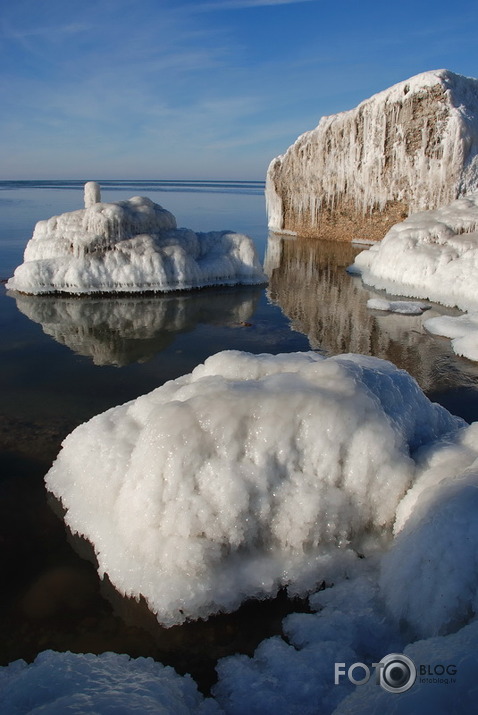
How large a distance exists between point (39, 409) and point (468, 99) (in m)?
21.2

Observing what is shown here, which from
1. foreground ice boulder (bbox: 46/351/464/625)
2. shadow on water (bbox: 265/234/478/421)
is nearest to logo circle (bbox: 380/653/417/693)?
foreground ice boulder (bbox: 46/351/464/625)

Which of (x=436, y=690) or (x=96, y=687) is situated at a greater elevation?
(x=436, y=690)

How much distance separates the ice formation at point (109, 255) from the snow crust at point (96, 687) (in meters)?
11.6

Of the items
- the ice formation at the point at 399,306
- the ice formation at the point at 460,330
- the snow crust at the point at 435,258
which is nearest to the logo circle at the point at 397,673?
the ice formation at the point at 460,330

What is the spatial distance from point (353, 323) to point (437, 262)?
437cm

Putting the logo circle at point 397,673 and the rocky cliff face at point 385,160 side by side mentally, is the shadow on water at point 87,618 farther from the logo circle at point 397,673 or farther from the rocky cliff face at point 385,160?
the rocky cliff face at point 385,160

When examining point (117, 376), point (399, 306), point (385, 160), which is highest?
point (385, 160)

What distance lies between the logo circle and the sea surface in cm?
102

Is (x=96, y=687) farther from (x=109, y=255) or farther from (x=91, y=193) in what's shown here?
(x=91, y=193)

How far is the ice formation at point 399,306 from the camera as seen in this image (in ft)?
41.0

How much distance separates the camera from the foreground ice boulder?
3.73 m

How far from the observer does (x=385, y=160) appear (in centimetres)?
2197

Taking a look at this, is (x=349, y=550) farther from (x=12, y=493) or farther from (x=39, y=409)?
(x=39, y=409)

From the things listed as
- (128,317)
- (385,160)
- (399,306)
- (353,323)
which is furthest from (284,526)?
(385,160)
